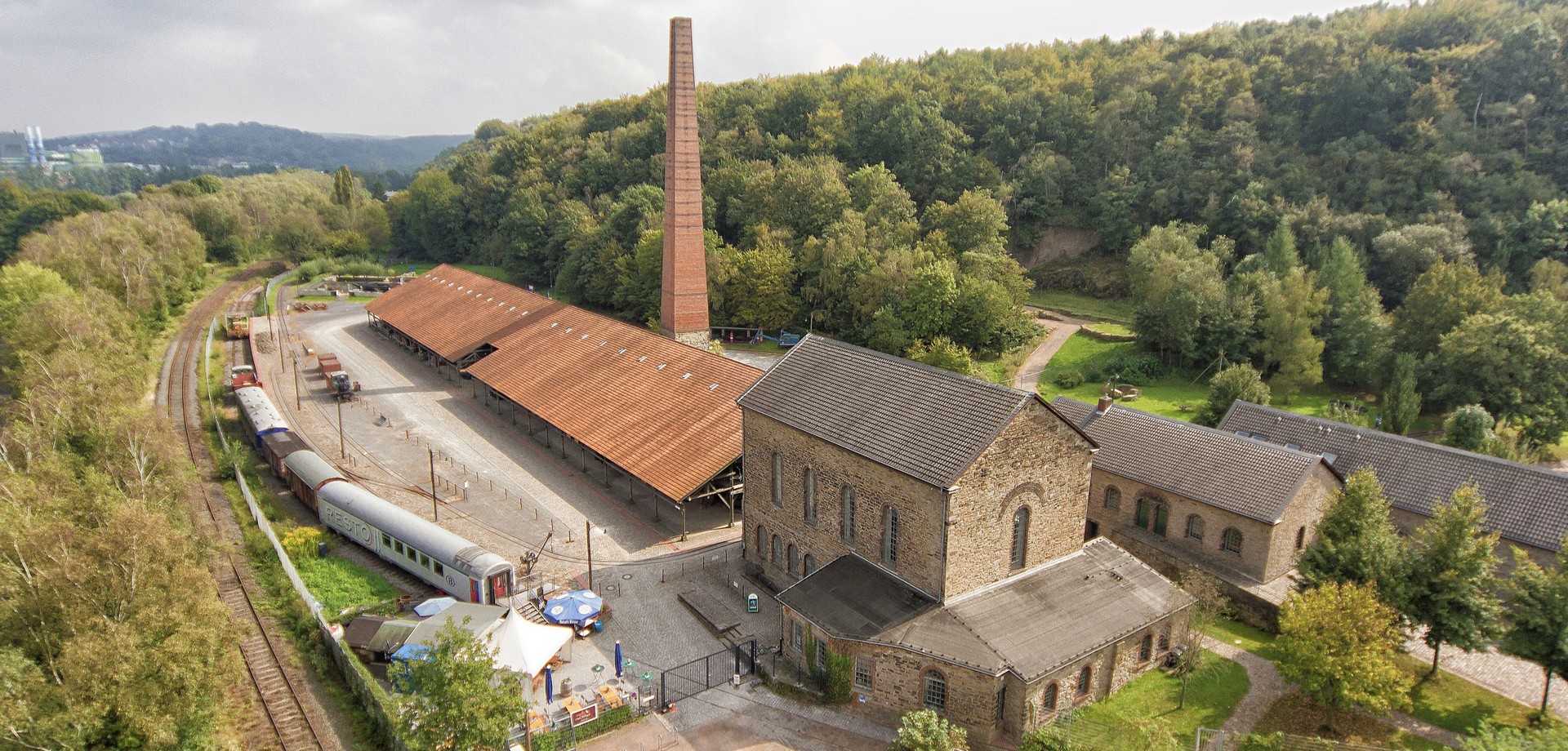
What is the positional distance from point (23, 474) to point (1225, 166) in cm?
9104

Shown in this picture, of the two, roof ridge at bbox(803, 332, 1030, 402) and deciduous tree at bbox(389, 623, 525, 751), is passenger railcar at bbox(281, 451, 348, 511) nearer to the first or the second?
deciduous tree at bbox(389, 623, 525, 751)

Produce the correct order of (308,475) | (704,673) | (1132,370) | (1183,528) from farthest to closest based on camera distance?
(1132,370) → (308,475) → (1183,528) → (704,673)

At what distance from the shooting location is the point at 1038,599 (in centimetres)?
2564

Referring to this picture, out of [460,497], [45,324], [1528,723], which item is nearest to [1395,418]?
[1528,723]

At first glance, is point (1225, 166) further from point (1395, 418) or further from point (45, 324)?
point (45, 324)

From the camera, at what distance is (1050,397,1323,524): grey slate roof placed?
1218 inches

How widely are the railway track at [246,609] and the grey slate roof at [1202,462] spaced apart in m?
27.0

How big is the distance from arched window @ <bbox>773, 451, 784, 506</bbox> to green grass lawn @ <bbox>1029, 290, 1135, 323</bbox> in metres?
53.8

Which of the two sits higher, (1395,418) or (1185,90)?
(1185,90)

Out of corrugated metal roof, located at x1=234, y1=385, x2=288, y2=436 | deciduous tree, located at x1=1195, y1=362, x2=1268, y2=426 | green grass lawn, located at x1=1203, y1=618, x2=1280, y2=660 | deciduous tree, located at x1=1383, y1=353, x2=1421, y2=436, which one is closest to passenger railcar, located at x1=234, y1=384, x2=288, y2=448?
corrugated metal roof, located at x1=234, y1=385, x2=288, y2=436

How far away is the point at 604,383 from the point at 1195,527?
30.0 metres

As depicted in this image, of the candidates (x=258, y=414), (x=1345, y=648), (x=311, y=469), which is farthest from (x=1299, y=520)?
(x=258, y=414)

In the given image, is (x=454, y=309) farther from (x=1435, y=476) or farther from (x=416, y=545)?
(x=1435, y=476)

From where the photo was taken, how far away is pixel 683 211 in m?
55.0
